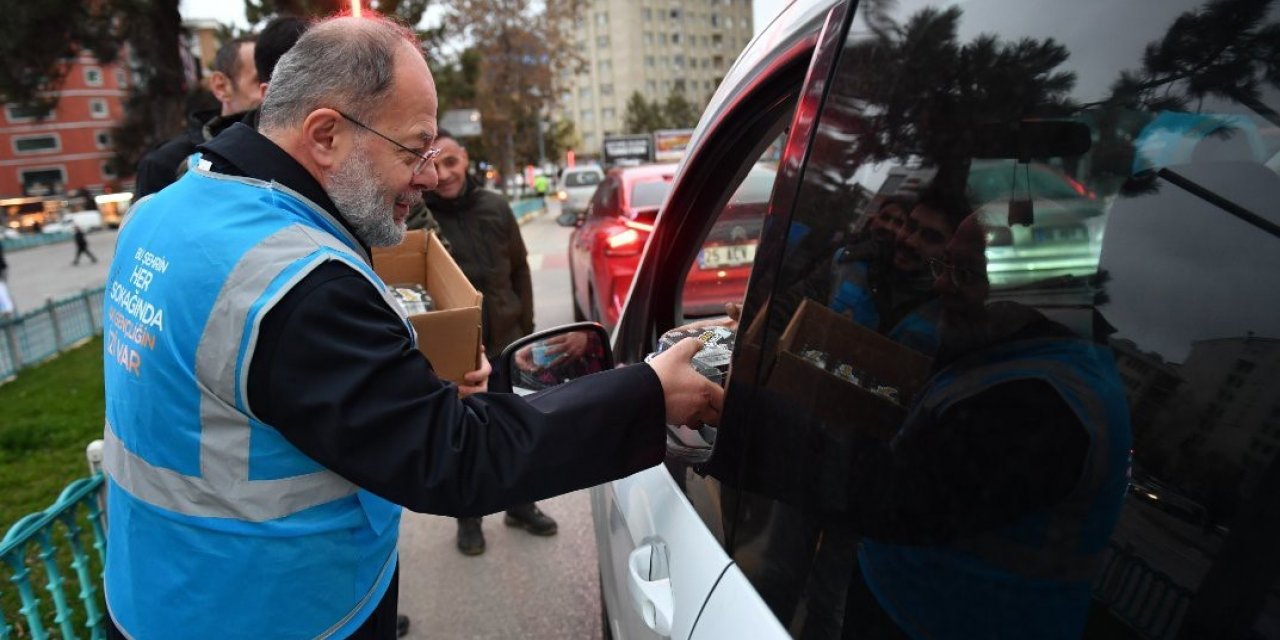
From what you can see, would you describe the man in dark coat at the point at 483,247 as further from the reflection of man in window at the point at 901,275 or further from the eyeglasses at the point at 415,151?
the reflection of man in window at the point at 901,275

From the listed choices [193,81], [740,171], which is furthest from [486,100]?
[740,171]

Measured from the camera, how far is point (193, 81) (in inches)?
267

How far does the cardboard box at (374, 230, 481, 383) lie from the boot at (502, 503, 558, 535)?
68.5 inches

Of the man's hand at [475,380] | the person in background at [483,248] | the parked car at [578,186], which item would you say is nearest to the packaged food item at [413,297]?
the man's hand at [475,380]

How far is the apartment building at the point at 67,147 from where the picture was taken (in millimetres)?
72875

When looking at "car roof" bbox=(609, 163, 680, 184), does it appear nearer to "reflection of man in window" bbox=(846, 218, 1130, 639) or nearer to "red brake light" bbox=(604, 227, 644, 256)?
"red brake light" bbox=(604, 227, 644, 256)

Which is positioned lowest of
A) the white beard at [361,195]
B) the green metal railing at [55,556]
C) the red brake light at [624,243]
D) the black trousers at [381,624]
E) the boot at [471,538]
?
the boot at [471,538]

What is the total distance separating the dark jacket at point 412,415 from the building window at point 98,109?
94194mm

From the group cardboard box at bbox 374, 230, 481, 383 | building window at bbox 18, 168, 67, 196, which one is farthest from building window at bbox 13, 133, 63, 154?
cardboard box at bbox 374, 230, 481, 383

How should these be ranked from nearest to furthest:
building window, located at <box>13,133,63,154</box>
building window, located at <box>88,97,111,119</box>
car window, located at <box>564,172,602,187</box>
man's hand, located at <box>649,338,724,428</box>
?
man's hand, located at <box>649,338,724,428</box>
car window, located at <box>564,172,602,187</box>
building window, located at <box>13,133,63,154</box>
building window, located at <box>88,97,111,119</box>

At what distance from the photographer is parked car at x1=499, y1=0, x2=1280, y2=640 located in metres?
0.65

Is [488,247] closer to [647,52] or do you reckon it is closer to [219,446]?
[219,446]

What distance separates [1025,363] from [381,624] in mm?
1273

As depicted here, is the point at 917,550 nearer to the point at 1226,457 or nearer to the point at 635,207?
the point at 1226,457
